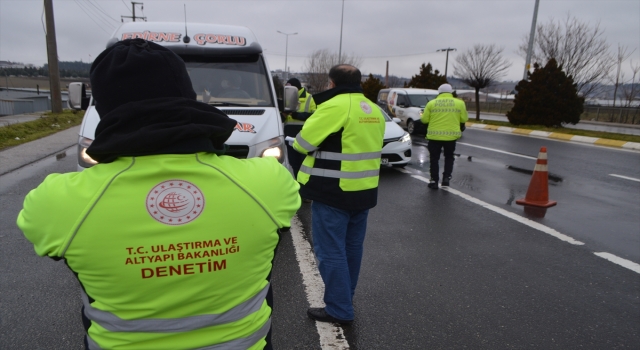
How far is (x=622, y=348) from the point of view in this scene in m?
3.19

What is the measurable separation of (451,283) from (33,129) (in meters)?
16.2

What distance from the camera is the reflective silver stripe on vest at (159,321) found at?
1.31m

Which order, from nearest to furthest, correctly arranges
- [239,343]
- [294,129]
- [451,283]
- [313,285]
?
[239,343] → [313,285] → [451,283] → [294,129]

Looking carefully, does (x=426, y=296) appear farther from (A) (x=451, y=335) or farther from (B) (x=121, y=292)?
(B) (x=121, y=292)

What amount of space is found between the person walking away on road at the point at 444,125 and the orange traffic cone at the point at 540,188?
1.38m

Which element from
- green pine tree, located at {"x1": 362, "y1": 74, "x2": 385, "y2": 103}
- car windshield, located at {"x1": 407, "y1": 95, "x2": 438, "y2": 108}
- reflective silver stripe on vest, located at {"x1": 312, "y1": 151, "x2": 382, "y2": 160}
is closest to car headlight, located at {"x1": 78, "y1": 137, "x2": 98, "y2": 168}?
reflective silver stripe on vest, located at {"x1": 312, "y1": 151, "x2": 382, "y2": 160}

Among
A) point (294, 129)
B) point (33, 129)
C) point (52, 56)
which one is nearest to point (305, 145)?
point (294, 129)

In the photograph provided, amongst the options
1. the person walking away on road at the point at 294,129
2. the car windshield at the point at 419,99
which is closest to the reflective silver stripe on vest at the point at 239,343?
the person walking away on road at the point at 294,129

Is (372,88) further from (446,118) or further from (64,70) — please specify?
(64,70)

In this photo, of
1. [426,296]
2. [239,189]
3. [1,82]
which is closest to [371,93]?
[426,296]

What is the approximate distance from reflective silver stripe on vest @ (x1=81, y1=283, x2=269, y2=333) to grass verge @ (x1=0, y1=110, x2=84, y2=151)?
1261 centimetres

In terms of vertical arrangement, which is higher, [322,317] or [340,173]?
[340,173]

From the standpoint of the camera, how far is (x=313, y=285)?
3.99 metres

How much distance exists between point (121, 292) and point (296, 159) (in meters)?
5.28
